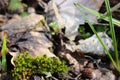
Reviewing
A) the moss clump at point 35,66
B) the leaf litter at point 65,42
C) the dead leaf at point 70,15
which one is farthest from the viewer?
the dead leaf at point 70,15

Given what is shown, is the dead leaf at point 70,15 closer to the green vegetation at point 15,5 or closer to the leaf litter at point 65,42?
the leaf litter at point 65,42

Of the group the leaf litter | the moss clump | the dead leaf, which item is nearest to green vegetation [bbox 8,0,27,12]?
the leaf litter

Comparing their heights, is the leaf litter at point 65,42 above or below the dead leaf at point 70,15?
below

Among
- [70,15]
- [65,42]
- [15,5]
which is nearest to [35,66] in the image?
[65,42]

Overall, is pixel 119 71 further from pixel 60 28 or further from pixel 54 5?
pixel 54 5

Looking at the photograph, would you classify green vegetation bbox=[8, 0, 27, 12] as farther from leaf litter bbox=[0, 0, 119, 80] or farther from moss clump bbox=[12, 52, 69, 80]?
moss clump bbox=[12, 52, 69, 80]

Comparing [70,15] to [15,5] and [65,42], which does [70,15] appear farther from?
[15,5]

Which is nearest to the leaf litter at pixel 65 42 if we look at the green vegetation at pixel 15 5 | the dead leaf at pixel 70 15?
the dead leaf at pixel 70 15

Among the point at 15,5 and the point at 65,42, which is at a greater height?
the point at 15,5

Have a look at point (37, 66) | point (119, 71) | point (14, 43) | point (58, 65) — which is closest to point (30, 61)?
point (37, 66)
